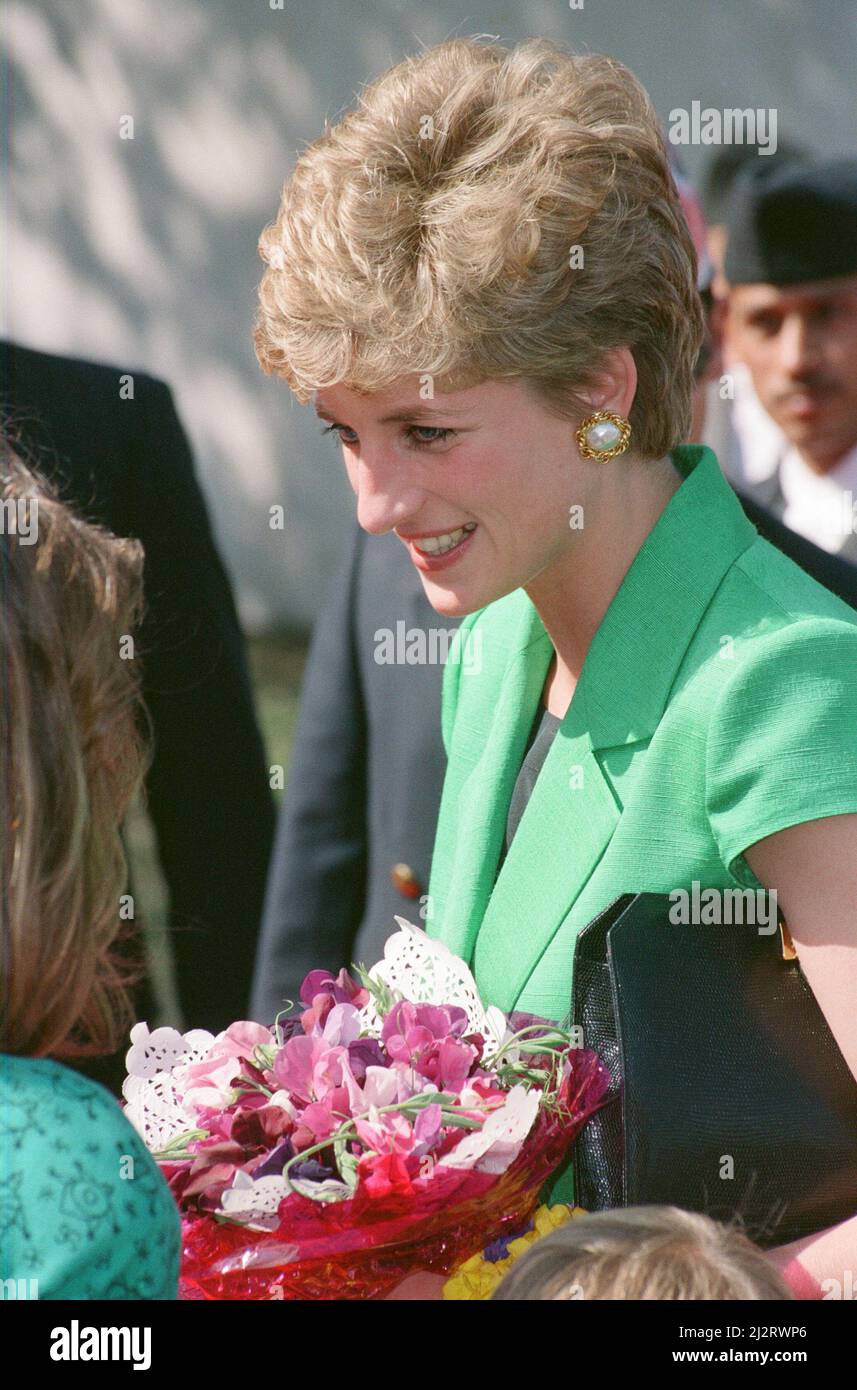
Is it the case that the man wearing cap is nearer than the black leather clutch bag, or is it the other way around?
the black leather clutch bag

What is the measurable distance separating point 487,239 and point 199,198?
196 inches

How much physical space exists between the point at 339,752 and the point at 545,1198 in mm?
1383

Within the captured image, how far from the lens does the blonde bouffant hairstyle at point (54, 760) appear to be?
1396 mm

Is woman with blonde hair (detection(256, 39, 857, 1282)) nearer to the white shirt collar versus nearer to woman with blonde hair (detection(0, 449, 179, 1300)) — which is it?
woman with blonde hair (detection(0, 449, 179, 1300))

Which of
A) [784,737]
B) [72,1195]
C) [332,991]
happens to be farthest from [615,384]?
[72,1195]

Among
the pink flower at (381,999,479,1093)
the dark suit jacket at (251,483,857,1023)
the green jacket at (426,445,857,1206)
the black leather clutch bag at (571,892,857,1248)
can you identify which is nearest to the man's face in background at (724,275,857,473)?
the dark suit jacket at (251,483,857,1023)

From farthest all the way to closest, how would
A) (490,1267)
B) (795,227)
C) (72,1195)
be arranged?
(795,227), (490,1267), (72,1195)

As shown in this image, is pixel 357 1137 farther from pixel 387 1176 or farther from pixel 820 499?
pixel 820 499

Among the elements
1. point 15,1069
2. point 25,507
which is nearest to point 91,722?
point 25,507

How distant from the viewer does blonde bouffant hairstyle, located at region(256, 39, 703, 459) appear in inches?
74.8

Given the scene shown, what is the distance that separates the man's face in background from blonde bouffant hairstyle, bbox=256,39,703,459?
1.67 m

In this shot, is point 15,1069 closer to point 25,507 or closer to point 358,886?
point 25,507

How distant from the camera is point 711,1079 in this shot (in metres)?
1.75

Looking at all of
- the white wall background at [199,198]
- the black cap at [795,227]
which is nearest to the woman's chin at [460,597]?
the black cap at [795,227]
